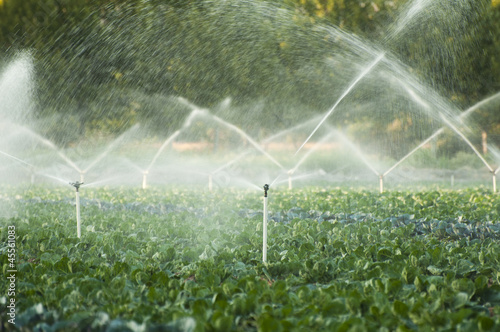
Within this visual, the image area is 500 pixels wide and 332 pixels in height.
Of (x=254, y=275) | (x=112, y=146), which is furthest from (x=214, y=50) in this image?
(x=254, y=275)

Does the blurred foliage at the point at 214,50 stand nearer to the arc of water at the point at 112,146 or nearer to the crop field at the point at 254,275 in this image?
the arc of water at the point at 112,146

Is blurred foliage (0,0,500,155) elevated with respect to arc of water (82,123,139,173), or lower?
elevated

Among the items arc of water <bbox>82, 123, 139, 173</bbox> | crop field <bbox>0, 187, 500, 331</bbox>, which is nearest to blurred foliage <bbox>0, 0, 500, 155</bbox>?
arc of water <bbox>82, 123, 139, 173</bbox>

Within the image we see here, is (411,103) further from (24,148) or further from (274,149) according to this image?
(24,148)

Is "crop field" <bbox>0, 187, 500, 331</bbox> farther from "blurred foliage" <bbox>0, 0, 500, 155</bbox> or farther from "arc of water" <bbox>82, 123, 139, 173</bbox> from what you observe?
"arc of water" <bbox>82, 123, 139, 173</bbox>

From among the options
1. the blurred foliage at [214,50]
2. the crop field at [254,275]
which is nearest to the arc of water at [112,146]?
the blurred foliage at [214,50]

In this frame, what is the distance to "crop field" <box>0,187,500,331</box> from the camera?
365cm

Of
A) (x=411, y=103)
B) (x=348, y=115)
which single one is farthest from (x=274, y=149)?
(x=411, y=103)

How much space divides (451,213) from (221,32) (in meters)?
19.1

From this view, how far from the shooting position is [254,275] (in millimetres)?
4910

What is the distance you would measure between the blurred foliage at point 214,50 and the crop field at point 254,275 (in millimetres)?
13203

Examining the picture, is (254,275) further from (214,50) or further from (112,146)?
(112,146)

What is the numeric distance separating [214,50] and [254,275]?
20687 millimetres

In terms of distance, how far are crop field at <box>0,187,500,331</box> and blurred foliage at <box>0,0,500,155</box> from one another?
520 inches
